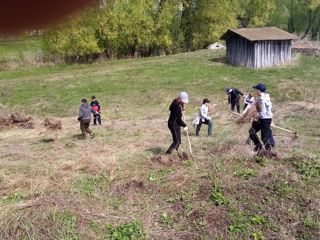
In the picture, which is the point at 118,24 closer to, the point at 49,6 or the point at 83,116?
the point at 83,116

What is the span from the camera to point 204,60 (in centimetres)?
3184

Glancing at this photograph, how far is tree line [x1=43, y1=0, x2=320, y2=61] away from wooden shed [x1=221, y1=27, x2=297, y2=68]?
10.8 metres

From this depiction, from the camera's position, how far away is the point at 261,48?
1095 inches

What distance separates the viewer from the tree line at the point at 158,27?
34656 millimetres

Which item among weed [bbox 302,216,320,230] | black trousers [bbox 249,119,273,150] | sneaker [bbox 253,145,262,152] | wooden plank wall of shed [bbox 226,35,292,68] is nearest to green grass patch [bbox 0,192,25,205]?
weed [bbox 302,216,320,230]

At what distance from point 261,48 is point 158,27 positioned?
1429cm

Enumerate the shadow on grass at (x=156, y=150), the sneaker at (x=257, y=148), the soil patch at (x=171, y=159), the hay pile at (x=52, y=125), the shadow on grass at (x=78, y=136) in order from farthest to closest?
the hay pile at (x=52, y=125) → the shadow on grass at (x=78, y=136) → the shadow on grass at (x=156, y=150) → the sneaker at (x=257, y=148) → the soil patch at (x=171, y=159)

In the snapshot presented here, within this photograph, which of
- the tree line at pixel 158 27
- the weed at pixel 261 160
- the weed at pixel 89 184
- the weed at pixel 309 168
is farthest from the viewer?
the tree line at pixel 158 27

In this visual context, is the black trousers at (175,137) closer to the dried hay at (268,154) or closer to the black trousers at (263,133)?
the black trousers at (263,133)

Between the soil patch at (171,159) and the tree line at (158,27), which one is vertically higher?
the tree line at (158,27)

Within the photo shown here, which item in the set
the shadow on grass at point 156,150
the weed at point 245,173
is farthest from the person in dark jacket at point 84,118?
the weed at point 245,173

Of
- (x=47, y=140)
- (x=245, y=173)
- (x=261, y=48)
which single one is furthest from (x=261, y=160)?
(x=261, y=48)

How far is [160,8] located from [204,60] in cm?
1081

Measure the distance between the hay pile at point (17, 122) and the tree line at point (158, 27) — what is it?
16.0 metres
